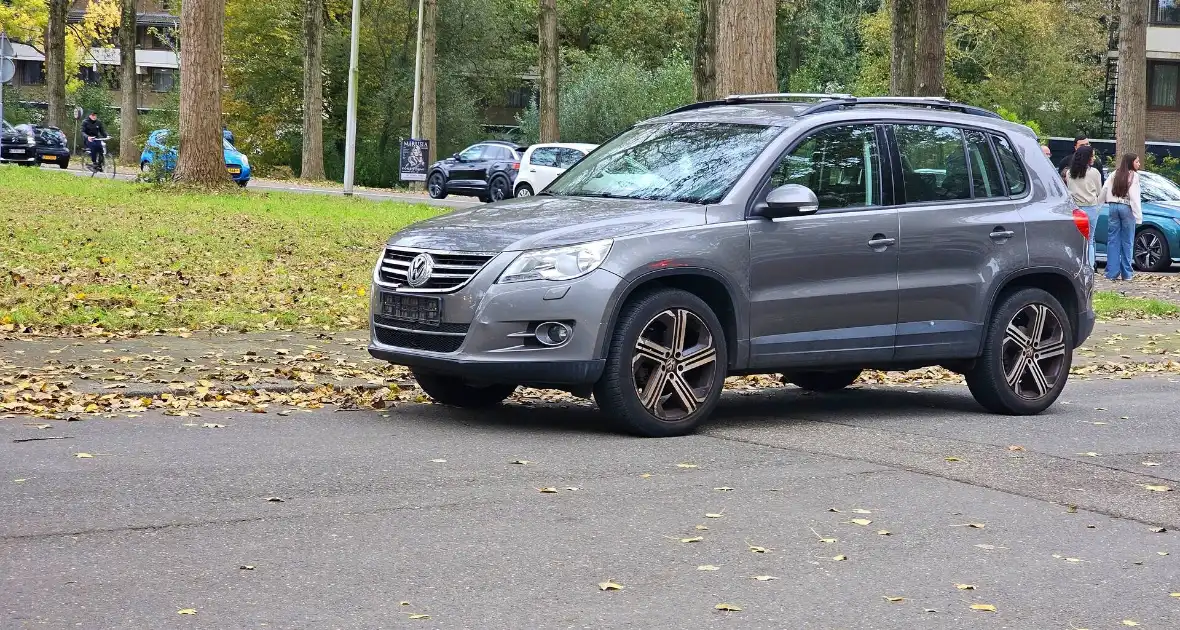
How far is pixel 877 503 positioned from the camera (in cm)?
728

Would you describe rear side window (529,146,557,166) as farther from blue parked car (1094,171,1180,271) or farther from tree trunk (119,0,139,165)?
blue parked car (1094,171,1180,271)

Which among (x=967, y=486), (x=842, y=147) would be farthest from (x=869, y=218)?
(x=967, y=486)

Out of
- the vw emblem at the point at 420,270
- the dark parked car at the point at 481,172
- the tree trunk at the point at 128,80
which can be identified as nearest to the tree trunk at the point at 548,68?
the dark parked car at the point at 481,172

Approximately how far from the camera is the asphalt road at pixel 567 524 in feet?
17.7

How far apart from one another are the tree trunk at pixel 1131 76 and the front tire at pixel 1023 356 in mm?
21725

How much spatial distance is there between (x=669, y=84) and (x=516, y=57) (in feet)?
47.3

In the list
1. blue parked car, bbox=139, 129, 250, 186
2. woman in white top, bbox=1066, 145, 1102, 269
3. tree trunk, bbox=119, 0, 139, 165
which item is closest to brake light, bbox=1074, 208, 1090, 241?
woman in white top, bbox=1066, 145, 1102, 269

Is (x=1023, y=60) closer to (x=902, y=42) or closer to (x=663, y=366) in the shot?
(x=902, y=42)

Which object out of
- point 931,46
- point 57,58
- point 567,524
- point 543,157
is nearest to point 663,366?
point 567,524

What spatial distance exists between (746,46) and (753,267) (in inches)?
336

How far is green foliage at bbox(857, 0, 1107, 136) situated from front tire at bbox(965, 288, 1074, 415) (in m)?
44.1

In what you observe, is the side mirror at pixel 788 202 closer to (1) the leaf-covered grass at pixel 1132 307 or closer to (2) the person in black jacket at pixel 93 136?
(1) the leaf-covered grass at pixel 1132 307

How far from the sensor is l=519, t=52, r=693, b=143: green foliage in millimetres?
57062

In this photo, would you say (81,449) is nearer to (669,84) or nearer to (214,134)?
(214,134)
